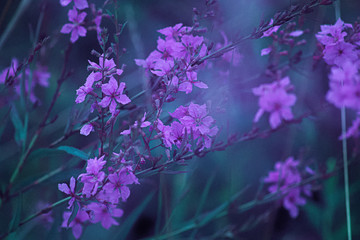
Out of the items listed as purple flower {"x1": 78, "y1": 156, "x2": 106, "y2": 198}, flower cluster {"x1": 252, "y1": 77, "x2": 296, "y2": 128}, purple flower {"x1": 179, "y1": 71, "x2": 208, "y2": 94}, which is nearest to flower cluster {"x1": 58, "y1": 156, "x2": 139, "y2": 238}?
purple flower {"x1": 78, "y1": 156, "x2": 106, "y2": 198}

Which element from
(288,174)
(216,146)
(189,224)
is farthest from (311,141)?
(216,146)

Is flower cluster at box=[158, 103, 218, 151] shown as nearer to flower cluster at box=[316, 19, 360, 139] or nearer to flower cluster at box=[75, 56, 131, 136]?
flower cluster at box=[75, 56, 131, 136]

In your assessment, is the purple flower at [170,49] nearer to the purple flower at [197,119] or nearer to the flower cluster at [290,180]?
the purple flower at [197,119]

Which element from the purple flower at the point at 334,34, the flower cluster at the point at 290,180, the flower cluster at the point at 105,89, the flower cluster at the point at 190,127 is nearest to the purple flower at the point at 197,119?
the flower cluster at the point at 190,127

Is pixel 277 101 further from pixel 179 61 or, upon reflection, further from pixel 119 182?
pixel 119 182

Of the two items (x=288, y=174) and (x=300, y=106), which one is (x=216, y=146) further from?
(x=300, y=106)

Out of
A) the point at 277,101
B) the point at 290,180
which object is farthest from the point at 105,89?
the point at 290,180
